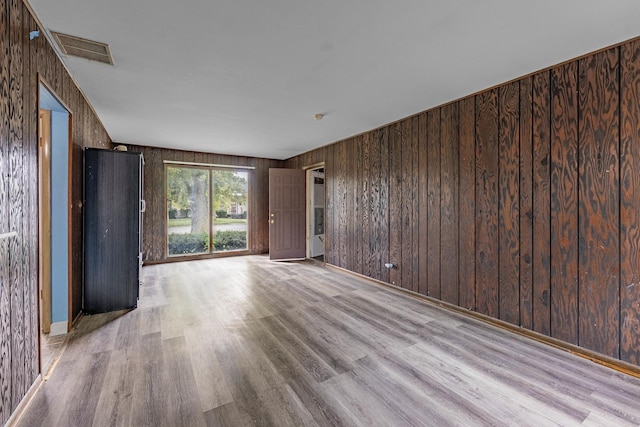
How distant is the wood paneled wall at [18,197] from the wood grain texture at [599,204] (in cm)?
381

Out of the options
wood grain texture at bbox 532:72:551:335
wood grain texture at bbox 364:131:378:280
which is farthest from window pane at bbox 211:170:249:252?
wood grain texture at bbox 532:72:551:335

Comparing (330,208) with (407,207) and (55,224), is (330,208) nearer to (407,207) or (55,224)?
(407,207)

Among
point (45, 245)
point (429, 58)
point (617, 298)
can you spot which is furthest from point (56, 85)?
point (617, 298)

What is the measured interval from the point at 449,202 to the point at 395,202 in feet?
2.77

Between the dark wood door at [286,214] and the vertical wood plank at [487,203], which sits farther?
the dark wood door at [286,214]

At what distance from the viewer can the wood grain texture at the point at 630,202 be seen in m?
1.98

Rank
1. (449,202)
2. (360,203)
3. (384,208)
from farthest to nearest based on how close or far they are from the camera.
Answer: (360,203) → (384,208) → (449,202)

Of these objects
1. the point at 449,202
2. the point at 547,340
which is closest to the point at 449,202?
the point at 449,202

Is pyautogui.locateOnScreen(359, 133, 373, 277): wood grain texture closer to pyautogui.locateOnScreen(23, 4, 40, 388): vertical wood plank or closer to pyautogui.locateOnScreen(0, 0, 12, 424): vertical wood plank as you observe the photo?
pyautogui.locateOnScreen(23, 4, 40, 388): vertical wood plank

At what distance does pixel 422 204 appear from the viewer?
11.7 ft

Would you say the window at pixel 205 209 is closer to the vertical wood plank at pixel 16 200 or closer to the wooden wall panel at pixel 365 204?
the wooden wall panel at pixel 365 204

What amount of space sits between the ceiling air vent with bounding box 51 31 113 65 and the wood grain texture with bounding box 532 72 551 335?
3556 millimetres

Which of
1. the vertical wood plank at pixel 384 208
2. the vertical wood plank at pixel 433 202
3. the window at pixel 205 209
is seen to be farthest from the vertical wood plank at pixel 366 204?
the window at pixel 205 209

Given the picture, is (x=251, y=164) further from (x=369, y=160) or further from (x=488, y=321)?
(x=488, y=321)
